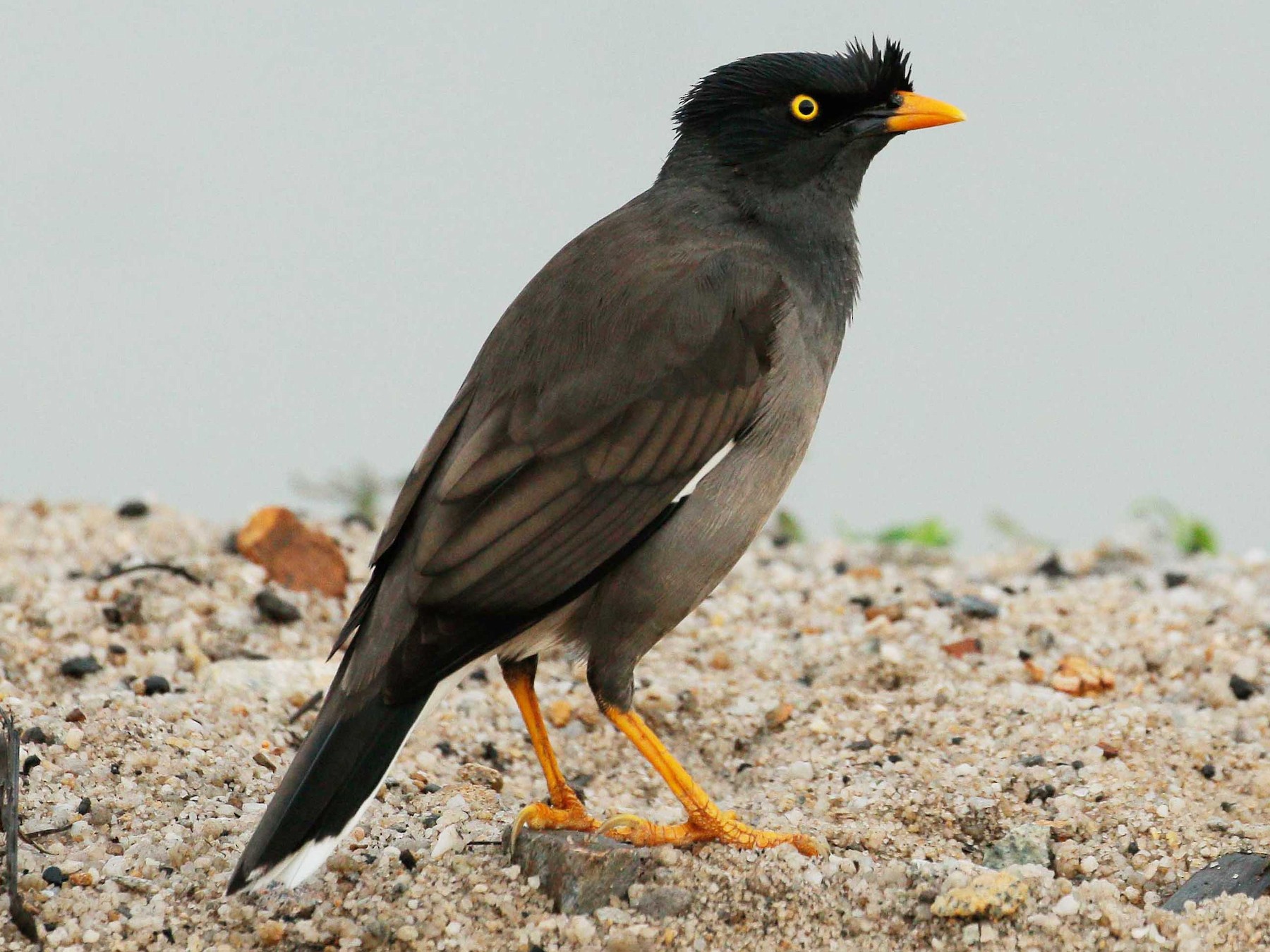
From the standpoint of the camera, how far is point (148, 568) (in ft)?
25.0

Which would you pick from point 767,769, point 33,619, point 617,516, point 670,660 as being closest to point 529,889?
point 617,516

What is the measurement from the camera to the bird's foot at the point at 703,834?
505 cm

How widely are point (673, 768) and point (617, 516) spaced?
0.88 meters

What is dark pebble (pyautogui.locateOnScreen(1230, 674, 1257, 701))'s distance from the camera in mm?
6934

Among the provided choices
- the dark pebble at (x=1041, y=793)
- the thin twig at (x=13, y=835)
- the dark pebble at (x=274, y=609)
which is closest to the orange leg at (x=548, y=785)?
the thin twig at (x=13, y=835)

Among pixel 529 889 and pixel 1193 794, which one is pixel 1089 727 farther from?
pixel 529 889

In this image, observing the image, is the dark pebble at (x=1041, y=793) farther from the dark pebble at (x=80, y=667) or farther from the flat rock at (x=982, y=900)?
the dark pebble at (x=80, y=667)

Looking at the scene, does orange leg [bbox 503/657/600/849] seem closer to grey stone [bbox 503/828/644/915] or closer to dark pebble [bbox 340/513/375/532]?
grey stone [bbox 503/828/644/915]

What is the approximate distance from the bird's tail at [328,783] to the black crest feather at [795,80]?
243cm

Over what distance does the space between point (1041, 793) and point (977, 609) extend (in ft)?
6.55

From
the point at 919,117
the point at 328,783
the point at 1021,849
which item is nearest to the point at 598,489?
the point at 328,783

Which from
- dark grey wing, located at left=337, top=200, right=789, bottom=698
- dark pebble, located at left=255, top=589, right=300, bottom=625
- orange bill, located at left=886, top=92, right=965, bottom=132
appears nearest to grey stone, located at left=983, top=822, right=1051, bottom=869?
dark grey wing, located at left=337, top=200, right=789, bottom=698

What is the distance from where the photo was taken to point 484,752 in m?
6.45

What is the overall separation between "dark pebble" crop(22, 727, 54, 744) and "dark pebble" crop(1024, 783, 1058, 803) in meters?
3.48
